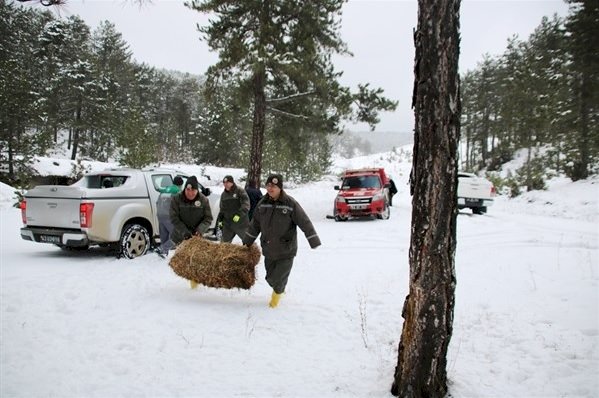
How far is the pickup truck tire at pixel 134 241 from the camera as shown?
26.5ft

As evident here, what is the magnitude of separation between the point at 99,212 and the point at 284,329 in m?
4.93

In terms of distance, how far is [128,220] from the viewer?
8.23 metres

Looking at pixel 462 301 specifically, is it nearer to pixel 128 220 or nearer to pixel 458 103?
pixel 458 103

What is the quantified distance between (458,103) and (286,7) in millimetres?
12685

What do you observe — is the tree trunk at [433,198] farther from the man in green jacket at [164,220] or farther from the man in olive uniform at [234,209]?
the man in green jacket at [164,220]

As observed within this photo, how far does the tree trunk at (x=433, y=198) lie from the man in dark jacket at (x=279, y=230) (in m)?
2.49

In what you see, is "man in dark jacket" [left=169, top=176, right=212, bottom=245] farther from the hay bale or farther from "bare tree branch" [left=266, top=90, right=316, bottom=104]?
"bare tree branch" [left=266, top=90, right=316, bottom=104]

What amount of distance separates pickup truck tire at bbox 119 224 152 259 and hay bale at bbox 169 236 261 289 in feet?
9.55

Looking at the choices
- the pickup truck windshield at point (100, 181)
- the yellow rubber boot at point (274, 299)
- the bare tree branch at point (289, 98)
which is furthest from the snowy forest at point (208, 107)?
the yellow rubber boot at point (274, 299)

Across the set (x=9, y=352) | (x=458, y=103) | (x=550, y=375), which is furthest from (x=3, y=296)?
(x=550, y=375)

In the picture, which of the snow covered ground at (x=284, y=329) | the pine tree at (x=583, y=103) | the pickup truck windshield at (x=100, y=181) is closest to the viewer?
the snow covered ground at (x=284, y=329)

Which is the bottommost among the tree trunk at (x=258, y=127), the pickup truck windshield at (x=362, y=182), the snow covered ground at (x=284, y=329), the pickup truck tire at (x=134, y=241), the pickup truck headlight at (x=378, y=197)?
the snow covered ground at (x=284, y=329)

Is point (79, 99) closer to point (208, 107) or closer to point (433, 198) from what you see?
point (208, 107)

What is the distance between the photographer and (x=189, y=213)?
7.02m
